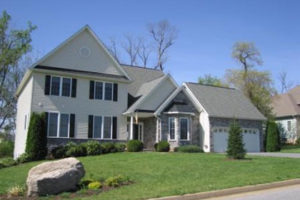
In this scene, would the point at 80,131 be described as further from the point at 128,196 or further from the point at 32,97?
the point at 128,196

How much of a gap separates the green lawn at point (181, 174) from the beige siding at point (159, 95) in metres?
8.79

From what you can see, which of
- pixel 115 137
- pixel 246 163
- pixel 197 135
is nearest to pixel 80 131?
pixel 115 137

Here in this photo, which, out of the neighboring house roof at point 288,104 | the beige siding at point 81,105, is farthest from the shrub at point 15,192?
the neighboring house roof at point 288,104

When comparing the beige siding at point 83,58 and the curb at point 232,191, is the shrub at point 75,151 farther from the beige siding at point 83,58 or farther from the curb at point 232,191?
the curb at point 232,191

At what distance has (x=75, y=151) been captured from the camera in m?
21.5

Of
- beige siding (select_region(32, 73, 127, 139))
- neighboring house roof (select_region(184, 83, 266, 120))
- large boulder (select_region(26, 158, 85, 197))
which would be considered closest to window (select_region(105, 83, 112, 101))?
beige siding (select_region(32, 73, 127, 139))

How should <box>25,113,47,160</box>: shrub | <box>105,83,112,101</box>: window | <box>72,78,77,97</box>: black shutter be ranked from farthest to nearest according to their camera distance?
<box>105,83,112,101</box>: window < <box>72,78,77,97</box>: black shutter < <box>25,113,47,160</box>: shrub

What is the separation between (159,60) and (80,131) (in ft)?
79.6

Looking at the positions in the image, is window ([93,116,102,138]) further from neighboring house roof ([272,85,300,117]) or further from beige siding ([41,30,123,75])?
neighboring house roof ([272,85,300,117])

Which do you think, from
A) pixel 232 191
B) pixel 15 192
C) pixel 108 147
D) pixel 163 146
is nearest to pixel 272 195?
pixel 232 191

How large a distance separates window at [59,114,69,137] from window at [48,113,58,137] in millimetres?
348

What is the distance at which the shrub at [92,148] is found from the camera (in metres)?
22.1

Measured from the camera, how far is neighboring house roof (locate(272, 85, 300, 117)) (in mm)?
42844

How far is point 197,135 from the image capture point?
27000mm
